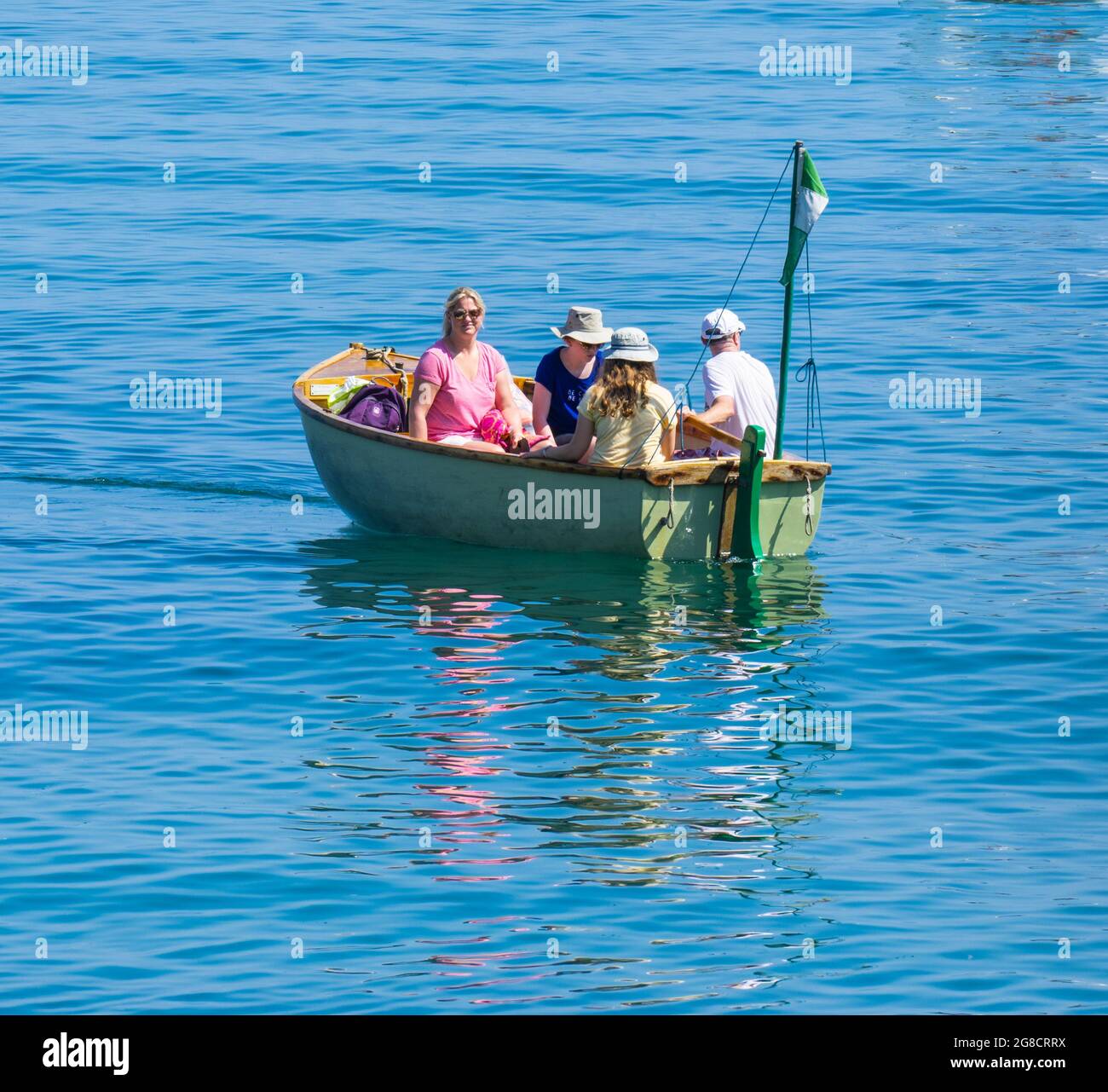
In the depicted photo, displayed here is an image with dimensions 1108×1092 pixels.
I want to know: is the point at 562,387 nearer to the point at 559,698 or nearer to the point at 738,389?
the point at 738,389

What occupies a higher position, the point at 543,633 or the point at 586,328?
the point at 586,328

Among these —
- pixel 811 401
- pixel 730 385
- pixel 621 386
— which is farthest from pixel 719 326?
pixel 811 401

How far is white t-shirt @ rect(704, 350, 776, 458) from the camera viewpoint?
14133 mm

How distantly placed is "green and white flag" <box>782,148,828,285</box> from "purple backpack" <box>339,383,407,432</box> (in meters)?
3.40

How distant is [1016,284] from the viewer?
75.9 ft

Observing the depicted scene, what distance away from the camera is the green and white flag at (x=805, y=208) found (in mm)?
13398

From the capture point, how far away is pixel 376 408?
50.6 ft

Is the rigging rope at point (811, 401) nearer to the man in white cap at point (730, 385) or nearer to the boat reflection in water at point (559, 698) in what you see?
the man in white cap at point (730, 385)

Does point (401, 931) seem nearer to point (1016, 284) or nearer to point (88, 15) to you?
point (1016, 284)

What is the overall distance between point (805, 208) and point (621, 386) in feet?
5.59

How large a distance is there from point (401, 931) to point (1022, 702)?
181 inches

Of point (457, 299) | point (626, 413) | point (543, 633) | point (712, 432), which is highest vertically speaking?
point (457, 299)

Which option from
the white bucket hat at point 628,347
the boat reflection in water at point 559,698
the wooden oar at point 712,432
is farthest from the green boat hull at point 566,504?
the white bucket hat at point 628,347

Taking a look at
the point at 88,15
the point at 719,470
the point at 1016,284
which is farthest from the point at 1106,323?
A: the point at 88,15
